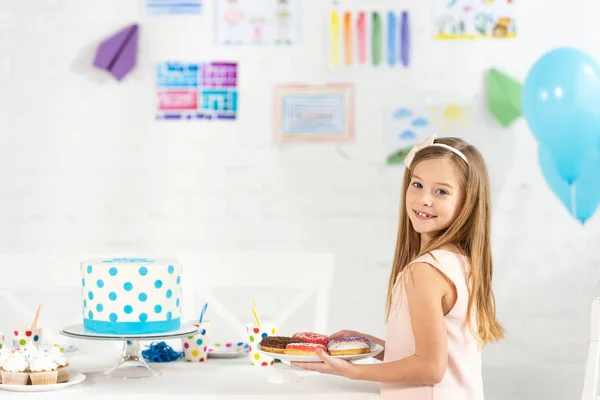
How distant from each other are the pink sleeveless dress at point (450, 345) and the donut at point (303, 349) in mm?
150

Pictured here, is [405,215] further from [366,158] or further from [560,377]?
[560,377]

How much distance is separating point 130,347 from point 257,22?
5.07ft

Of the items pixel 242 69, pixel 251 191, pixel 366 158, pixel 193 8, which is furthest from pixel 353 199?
pixel 193 8

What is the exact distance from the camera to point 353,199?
309 centimetres

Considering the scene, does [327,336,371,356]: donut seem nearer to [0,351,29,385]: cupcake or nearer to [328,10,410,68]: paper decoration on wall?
[0,351,29,385]: cupcake

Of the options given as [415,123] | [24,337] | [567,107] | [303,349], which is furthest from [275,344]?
[415,123]

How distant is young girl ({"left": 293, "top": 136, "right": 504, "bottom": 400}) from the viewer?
1.62 m

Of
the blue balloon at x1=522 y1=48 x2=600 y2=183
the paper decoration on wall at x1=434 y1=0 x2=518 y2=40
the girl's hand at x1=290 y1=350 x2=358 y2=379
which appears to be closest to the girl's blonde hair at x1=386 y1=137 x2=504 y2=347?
the girl's hand at x1=290 y1=350 x2=358 y2=379

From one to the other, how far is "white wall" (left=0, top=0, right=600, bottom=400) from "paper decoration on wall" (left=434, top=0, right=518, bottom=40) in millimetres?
45

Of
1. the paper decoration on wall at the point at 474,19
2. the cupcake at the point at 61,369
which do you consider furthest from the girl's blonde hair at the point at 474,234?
the paper decoration on wall at the point at 474,19

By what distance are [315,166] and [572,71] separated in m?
1.00

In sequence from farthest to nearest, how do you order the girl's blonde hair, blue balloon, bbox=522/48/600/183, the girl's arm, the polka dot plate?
blue balloon, bbox=522/48/600/183 < the polka dot plate < the girl's blonde hair < the girl's arm

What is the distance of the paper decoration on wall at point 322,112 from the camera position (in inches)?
121

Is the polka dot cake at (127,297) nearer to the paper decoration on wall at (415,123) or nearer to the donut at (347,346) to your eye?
the donut at (347,346)
